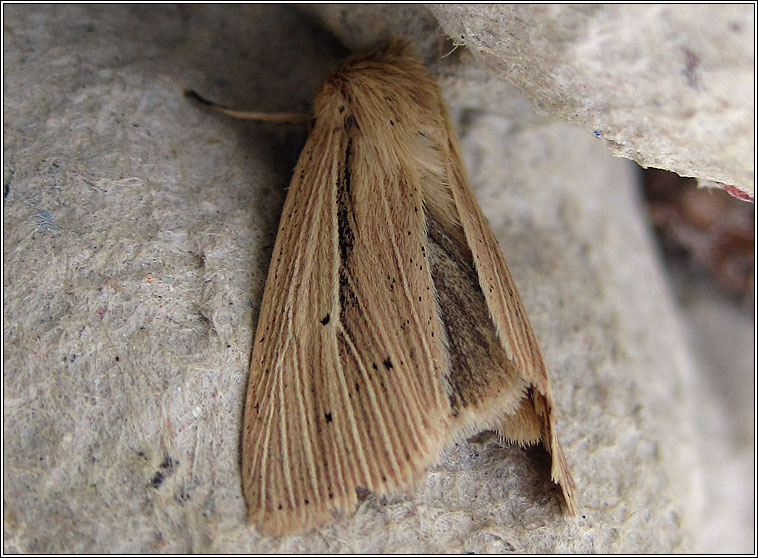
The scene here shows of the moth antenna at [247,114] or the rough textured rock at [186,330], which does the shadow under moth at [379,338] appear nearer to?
the rough textured rock at [186,330]

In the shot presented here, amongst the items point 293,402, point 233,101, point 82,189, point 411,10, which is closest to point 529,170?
point 411,10

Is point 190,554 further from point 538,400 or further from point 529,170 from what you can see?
point 529,170

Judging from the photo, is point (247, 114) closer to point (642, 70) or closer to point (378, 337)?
point (378, 337)

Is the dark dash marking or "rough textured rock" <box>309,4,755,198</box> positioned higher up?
"rough textured rock" <box>309,4,755,198</box>

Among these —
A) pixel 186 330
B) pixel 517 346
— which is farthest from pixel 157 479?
pixel 517 346

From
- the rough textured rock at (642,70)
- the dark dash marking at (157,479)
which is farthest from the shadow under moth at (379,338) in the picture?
the rough textured rock at (642,70)

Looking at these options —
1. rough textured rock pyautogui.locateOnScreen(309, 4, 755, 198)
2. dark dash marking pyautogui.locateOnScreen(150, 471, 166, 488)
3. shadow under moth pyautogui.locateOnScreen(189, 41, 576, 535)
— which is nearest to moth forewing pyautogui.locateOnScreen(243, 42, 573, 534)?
shadow under moth pyautogui.locateOnScreen(189, 41, 576, 535)

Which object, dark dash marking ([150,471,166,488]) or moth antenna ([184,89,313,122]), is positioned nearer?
dark dash marking ([150,471,166,488])

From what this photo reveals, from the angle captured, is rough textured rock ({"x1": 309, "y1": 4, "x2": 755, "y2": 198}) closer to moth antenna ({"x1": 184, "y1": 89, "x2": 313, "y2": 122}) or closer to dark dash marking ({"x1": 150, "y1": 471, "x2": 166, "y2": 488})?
moth antenna ({"x1": 184, "y1": 89, "x2": 313, "y2": 122})
